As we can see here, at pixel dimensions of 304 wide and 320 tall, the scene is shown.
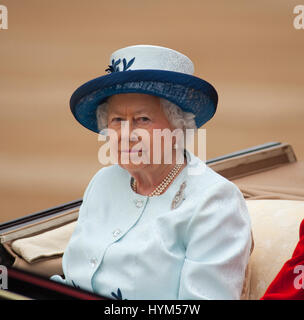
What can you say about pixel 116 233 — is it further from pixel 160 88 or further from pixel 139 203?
pixel 160 88

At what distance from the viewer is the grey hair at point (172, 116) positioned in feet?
5.35

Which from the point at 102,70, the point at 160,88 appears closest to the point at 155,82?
the point at 160,88

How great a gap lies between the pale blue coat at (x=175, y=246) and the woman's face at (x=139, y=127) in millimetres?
142

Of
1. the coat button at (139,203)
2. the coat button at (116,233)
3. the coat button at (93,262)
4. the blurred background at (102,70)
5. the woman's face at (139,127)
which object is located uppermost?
the blurred background at (102,70)

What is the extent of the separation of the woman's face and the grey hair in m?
0.02

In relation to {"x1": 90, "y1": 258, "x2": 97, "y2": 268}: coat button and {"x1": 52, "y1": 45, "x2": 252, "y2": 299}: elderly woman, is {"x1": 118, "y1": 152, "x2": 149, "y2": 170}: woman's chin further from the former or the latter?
{"x1": 90, "y1": 258, "x2": 97, "y2": 268}: coat button

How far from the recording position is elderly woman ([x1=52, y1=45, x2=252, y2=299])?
149 cm

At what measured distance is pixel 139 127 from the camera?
1.61 metres

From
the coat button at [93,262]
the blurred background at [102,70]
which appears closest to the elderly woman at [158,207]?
the coat button at [93,262]

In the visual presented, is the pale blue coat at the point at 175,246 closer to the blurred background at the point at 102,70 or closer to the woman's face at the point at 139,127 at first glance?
the woman's face at the point at 139,127

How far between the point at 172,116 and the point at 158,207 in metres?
0.29

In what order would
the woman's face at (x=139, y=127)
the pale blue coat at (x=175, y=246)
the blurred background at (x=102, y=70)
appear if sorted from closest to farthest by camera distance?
the pale blue coat at (x=175, y=246) < the woman's face at (x=139, y=127) < the blurred background at (x=102, y=70)
